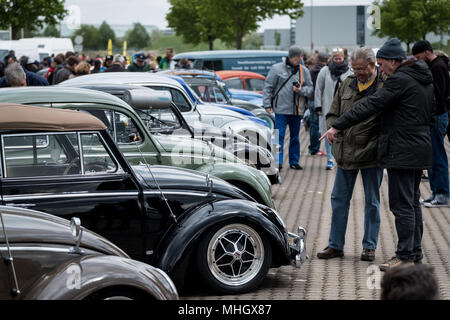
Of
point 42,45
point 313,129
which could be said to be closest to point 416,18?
point 42,45

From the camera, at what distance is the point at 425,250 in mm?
7844

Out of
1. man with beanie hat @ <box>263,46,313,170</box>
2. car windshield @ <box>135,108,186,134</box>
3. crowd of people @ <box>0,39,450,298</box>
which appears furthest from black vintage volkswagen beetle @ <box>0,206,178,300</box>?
man with beanie hat @ <box>263,46,313,170</box>

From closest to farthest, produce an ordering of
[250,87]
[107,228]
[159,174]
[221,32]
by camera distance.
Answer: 1. [107,228]
2. [159,174]
3. [250,87]
4. [221,32]

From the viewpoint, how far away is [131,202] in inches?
231

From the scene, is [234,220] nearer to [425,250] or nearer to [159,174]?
[159,174]

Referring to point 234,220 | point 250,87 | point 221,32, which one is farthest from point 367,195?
point 221,32

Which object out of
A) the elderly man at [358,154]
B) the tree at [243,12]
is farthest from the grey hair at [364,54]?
the tree at [243,12]

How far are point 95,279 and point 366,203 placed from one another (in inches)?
149

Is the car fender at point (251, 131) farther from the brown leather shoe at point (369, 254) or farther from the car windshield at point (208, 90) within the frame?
the brown leather shoe at point (369, 254)

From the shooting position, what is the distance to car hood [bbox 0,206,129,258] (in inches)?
166

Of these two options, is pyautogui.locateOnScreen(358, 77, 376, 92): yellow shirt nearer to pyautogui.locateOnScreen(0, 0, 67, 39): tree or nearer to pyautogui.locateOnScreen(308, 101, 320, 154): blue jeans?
pyautogui.locateOnScreen(308, 101, 320, 154): blue jeans

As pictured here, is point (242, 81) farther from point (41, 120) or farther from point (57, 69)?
point (41, 120)

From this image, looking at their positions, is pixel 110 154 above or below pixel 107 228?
above
